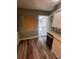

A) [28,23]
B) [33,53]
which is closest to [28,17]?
[28,23]

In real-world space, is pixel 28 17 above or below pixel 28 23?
above

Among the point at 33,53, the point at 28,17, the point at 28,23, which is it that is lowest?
the point at 33,53

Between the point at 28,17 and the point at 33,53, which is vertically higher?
the point at 28,17

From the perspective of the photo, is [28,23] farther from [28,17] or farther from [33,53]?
[33,53]

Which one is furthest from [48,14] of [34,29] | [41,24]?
[34,29]

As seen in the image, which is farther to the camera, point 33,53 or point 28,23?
point 28,23

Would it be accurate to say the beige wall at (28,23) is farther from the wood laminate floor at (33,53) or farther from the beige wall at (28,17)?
the wood laminate floor at (33,53)

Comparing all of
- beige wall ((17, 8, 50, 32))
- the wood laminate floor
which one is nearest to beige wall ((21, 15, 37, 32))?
beige wall ((17, 8, 50, 32))

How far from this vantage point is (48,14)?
827 cm

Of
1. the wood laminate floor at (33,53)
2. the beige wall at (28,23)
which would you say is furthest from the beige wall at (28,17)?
the wood laminate floor at (33,53)
